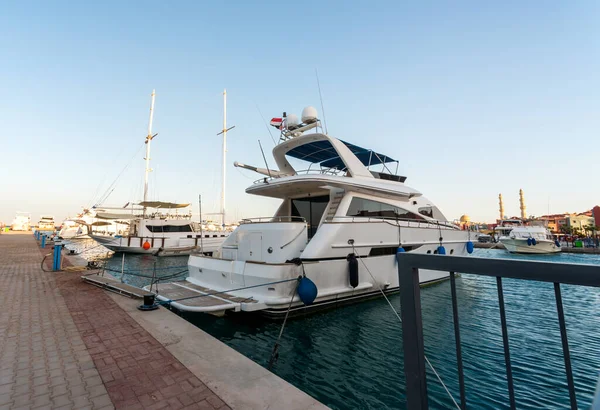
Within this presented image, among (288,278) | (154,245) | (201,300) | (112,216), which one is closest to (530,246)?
(288,278)

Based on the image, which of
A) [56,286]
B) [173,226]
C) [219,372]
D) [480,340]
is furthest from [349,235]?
[173,226]

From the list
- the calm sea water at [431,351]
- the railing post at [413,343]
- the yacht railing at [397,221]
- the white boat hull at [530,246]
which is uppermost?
the yacht railing at [397,221]

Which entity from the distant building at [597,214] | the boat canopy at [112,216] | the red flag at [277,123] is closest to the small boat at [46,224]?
the boat canopy at [112,216]

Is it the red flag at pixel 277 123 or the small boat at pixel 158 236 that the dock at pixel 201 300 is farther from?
the small boat at pixel 158 236

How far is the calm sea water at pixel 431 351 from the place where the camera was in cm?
439

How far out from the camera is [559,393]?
4438mm

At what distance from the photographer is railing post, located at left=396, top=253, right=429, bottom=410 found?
5.56 ft

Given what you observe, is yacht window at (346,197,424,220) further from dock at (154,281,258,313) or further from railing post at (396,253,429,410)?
railing post at (396,253,429,410)

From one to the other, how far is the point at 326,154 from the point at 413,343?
35.9 ft

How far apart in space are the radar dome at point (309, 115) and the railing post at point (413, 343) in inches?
410

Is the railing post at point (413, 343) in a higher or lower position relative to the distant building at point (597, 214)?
lower

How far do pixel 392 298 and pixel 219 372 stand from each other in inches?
312

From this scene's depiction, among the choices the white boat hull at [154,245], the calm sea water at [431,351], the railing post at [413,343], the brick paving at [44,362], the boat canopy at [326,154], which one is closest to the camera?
the railing post at [413,343]

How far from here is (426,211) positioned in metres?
12.6
